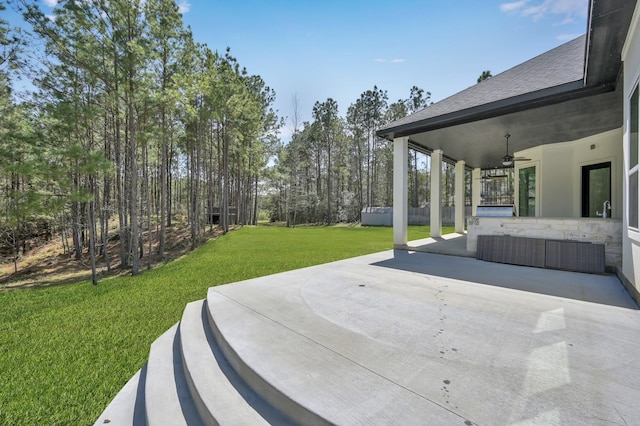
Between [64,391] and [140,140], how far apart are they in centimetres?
788

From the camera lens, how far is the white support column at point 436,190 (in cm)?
977

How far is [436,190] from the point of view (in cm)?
1011

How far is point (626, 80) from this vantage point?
3592mm

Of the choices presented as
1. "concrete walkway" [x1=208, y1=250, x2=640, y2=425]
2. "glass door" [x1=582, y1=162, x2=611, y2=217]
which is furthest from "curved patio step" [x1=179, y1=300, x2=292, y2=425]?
"glass door" [x1=582, y1=162, x2=611, y2=217]

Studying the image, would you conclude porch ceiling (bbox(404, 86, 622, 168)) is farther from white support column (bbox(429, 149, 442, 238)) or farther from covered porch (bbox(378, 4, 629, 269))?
white support column (bbox(429, 149, 442, 238))

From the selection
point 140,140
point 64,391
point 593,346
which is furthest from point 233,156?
point 593,346

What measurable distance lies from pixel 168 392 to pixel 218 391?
52cm

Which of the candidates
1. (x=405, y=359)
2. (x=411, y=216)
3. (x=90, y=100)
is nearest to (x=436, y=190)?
(x=405, y=359)

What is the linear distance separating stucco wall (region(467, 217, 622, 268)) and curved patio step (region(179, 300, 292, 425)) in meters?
6.15

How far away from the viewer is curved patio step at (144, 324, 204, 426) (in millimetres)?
1746

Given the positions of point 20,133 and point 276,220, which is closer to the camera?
point 20,133

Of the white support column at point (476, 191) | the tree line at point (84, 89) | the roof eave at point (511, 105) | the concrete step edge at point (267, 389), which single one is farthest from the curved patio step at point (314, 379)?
the white support column at point (476, 191)

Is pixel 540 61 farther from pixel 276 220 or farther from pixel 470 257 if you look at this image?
pixel 276 220

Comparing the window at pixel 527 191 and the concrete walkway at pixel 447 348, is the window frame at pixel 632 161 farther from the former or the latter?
the window at pixel 527 191
